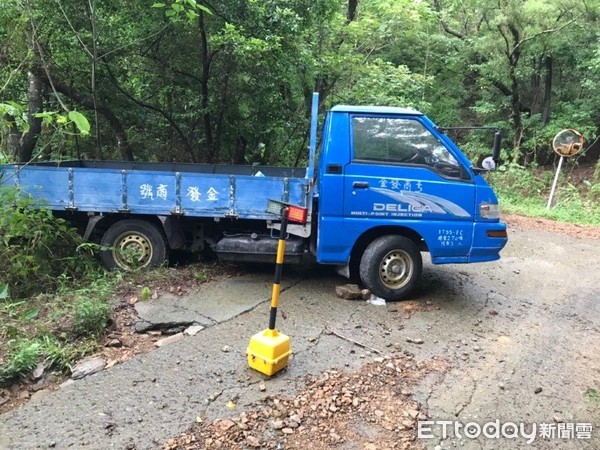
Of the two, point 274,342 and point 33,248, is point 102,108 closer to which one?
point 33,248

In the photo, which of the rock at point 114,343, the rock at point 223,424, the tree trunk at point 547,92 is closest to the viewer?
the rock at point 223,424

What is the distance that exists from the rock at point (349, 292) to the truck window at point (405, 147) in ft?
4.76

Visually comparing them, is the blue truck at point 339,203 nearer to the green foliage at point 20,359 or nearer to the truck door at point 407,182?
the truck door at point 407,182

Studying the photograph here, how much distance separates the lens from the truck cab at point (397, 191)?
15.9 feet

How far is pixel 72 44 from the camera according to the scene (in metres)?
7.50

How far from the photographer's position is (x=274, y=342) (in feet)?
11.4

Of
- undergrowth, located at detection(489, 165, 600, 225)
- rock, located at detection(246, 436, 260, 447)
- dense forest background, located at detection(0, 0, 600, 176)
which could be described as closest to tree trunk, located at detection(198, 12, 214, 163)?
dense forest background, located at detection(0, 0, 600, 176)

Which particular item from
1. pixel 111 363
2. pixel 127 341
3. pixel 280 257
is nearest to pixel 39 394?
pixel 111 363

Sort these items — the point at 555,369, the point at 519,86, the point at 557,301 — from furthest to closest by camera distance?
the point at 519,86 → the point at 557,301 → the point at 555,369

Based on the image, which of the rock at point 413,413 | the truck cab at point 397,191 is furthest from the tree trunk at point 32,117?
the rock at point 413,413

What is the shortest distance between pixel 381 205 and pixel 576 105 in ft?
48.6

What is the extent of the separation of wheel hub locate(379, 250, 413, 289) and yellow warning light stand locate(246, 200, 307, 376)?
6.04 feet

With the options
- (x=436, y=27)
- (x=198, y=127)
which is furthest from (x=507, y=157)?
(x=198, y=127)

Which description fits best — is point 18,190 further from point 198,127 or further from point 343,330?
point 198,127
